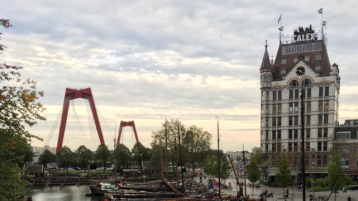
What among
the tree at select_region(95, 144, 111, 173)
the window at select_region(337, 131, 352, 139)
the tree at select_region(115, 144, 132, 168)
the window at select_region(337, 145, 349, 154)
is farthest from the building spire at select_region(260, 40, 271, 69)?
the tree at select_region(95, 144, 111, 173)

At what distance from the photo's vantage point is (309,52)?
73188 mm

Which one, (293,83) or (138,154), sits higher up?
(293,83)

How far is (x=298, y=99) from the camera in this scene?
69875 millimetres

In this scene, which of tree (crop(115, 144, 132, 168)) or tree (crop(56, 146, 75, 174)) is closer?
tree (crop(56, 146, 75, 174))

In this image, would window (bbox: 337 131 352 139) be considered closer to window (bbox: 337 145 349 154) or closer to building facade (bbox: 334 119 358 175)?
building facade (bbox: 334 119 358 175)

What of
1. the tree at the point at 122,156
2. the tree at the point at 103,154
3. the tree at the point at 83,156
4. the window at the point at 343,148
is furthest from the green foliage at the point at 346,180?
the tree at the point at 83,156

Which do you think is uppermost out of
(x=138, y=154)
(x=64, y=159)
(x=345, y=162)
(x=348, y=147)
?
(x=348, y=147)

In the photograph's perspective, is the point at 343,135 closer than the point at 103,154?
Yes

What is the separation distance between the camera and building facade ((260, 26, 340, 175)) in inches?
2638

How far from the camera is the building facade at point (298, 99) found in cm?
6700

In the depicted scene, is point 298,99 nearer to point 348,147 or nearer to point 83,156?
point 348,147

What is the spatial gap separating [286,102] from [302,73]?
6.73 metres

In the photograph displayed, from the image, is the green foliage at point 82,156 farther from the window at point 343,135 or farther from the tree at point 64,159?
the window at point 343,135

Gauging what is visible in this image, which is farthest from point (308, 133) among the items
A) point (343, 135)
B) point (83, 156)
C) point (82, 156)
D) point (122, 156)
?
point (82, 156)
